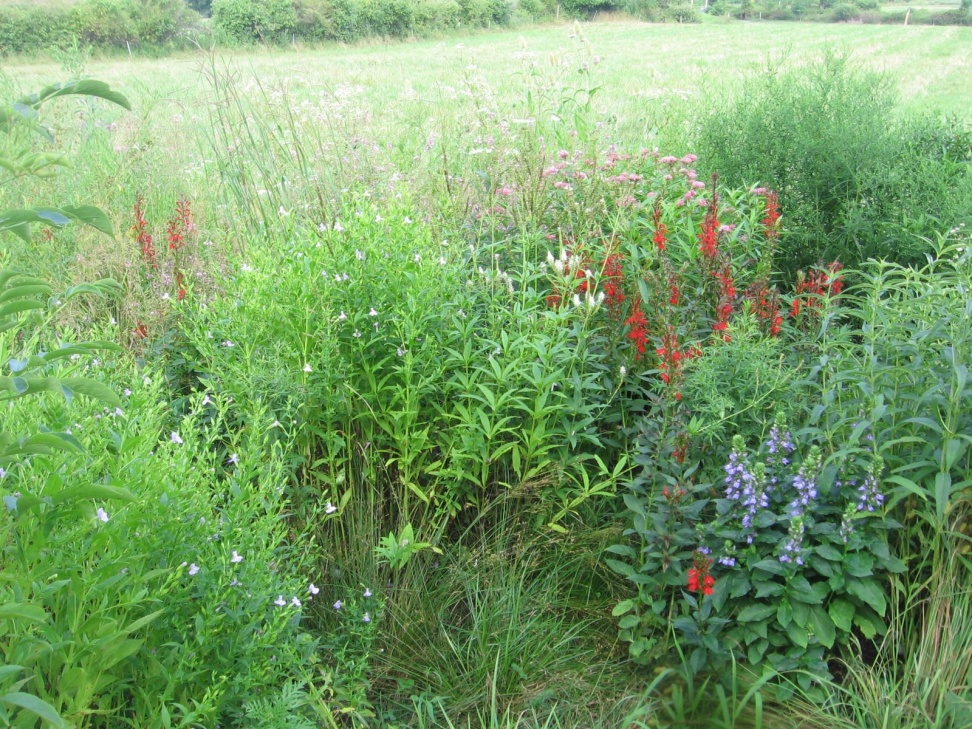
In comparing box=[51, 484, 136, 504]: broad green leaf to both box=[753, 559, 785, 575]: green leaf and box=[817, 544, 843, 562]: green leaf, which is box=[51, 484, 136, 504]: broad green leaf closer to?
box=[753, 559, 785, 575]: green leaf

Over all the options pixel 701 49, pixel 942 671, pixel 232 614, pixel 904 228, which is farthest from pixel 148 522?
pixel 701 49

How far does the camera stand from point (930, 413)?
7.86 ft

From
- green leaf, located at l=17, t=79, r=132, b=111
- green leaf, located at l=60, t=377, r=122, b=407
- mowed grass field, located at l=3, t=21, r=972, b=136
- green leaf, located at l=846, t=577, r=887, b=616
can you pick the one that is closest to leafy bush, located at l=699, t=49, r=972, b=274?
mowed grass field, located at l=3, t=21, r=972, b=136

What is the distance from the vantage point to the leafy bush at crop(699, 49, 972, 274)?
4.20 m

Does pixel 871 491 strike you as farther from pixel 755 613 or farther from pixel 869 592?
pixel 755 613

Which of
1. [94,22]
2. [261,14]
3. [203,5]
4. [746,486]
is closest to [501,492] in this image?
[746,486]

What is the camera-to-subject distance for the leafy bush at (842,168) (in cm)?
420

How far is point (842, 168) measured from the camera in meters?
4.54

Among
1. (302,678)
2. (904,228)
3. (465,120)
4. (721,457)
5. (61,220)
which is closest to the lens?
(61,220)

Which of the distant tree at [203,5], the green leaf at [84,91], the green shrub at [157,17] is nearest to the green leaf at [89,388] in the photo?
the green leaf at [84,91]

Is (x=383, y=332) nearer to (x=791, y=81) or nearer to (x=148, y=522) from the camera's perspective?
(x=148, y=522)

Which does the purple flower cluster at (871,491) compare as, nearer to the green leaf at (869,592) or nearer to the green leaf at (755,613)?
the green leaf at (869,592)

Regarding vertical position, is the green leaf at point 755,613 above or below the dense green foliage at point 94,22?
below

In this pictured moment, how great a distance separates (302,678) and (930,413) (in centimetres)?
190
